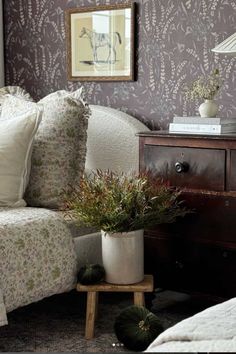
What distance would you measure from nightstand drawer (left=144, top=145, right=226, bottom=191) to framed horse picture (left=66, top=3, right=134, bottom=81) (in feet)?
2.60

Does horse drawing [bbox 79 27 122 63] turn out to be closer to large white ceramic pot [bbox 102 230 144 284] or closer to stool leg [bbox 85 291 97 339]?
large white ceramic pot [bbox 102 230 144 284]

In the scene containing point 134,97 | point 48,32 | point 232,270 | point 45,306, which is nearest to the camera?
point 232,270

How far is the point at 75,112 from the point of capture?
3.23 metres

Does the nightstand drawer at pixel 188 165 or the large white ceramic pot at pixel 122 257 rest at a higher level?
the nightstand drawer at pixel 188 165

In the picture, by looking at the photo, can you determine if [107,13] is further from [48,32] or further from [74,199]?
[74,199]

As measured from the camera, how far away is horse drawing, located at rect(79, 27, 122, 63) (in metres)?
3.70

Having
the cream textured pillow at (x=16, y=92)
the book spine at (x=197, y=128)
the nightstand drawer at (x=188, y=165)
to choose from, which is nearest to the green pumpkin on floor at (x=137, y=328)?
the nightstand drawer at (x=188, y=165)

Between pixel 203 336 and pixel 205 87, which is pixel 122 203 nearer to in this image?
pixel 205 87

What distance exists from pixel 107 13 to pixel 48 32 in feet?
1.63

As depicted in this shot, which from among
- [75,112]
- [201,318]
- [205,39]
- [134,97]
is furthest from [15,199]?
[201,318]

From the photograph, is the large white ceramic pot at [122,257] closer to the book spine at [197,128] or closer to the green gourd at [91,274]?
the green gourd at [91,274]

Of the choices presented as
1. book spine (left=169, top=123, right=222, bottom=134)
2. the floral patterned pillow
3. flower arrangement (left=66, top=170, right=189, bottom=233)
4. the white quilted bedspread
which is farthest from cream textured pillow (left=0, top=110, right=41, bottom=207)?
the white quilted bedspread

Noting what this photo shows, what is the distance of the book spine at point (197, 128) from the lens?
2.86 metres

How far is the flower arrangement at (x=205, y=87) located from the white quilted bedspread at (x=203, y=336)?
1750 millimetres
